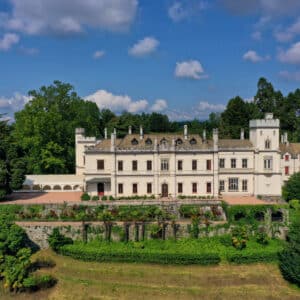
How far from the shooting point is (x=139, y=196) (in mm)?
37031

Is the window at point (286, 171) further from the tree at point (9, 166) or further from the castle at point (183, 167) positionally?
the tree at point (9, 166)

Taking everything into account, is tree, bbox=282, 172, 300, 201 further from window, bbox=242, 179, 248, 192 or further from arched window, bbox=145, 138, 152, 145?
arched window, bbox=145, 138, 152, 145

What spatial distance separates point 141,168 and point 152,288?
1623 centimetres

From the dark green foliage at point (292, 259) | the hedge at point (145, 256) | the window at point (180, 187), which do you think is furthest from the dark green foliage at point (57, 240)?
the dark green foliage at point (292, 259)

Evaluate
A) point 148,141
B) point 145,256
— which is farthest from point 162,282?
point 148,141

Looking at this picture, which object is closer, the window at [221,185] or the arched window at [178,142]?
the arched window at [178,142]

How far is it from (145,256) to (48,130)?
2601 centimetres

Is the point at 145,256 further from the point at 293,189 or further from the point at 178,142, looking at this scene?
the point at 293,189

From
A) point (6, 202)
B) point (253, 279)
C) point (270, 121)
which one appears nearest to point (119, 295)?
point (253, 279)

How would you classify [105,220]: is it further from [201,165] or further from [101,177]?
[201,165]

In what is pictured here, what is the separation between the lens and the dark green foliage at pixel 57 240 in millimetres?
27500

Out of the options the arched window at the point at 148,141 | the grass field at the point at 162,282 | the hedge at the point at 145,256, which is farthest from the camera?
the arched window at the point at 148,141

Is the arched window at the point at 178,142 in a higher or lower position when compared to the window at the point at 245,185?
higher

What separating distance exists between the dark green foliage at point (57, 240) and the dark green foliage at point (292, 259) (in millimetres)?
17056
